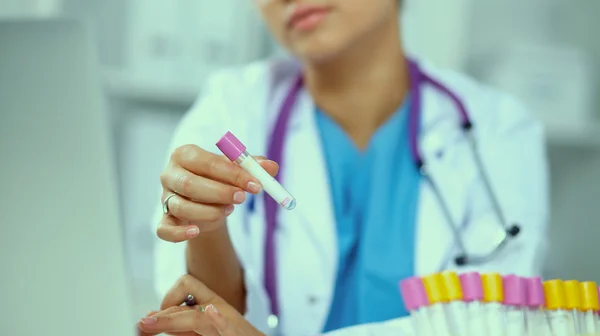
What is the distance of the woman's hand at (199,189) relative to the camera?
0.52 m

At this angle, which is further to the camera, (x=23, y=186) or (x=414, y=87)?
(x=414, y=87)

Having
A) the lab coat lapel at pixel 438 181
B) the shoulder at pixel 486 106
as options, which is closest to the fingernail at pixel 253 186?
the lab coat lapel at pixel 438 181

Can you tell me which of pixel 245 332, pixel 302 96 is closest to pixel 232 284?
pixel 245 332

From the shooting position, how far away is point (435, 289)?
23.1 inches

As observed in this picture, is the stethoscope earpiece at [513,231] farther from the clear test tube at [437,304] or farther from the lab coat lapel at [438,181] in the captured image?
the clear test tube at [437,304]

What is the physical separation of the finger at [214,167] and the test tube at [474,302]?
0.65ft

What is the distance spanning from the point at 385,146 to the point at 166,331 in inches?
22.5

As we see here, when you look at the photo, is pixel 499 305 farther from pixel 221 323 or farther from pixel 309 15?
pixel 309 15

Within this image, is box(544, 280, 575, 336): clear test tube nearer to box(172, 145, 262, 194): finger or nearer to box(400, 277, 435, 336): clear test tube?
box(400, 277, 435, 336): clear test tube

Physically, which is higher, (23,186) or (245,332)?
(23,186)

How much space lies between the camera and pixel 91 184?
0.41 m

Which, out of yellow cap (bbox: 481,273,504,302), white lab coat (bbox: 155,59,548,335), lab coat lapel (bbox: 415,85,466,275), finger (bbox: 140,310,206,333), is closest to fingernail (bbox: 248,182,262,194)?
finger (bbox: 140,310,206,333)

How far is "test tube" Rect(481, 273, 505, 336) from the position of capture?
0.57m

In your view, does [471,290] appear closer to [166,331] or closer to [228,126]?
[166,331]
